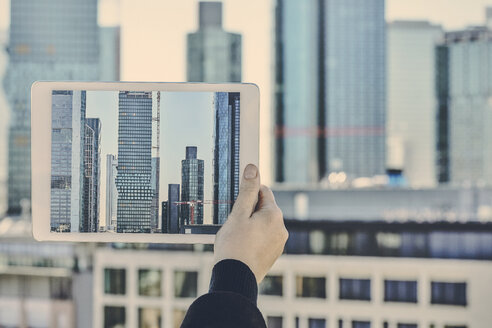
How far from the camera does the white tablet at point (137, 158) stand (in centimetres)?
77

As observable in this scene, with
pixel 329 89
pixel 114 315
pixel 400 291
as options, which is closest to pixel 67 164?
pixel 400 291

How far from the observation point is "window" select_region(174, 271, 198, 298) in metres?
10.4

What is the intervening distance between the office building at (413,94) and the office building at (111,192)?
120 ft

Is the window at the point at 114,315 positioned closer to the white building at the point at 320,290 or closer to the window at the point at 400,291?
the white building at the point at 320,290

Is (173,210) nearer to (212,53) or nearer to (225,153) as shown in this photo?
(225,153)

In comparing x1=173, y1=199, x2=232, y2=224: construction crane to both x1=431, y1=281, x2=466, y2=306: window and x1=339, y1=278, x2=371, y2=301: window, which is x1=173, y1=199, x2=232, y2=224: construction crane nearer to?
x1=431, y1=281, x2=466, y2=306: window

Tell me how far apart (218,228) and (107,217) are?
141 mm

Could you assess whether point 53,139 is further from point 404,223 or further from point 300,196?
point 300,196

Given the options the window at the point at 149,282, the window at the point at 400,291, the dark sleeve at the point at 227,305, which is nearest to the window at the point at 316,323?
the window at the point at 400,291

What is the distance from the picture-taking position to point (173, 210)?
77cm

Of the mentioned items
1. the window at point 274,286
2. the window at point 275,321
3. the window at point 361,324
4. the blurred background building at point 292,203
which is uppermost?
the blurred background building at point 292,203

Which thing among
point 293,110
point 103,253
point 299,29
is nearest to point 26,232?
point 103,253

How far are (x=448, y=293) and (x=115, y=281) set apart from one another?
5527 millimetres

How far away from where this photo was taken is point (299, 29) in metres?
30.6
